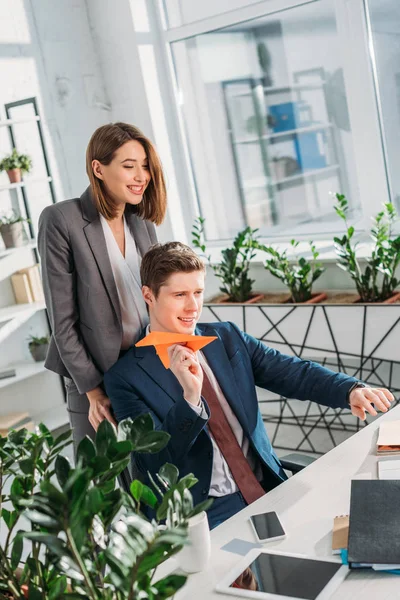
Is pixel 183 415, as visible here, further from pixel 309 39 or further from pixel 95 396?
pixel 309 39

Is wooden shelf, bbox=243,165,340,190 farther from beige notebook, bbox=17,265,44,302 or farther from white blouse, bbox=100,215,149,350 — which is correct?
white blouse, bbox=100,215,149,350

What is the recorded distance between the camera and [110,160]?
2.16 m

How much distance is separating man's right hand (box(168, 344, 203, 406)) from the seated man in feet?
0.08

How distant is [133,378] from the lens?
1.97m

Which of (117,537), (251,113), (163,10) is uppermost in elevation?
(163,10)

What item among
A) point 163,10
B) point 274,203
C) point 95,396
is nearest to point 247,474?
point 95,396

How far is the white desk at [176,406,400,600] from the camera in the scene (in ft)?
4.10

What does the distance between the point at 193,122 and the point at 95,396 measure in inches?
104

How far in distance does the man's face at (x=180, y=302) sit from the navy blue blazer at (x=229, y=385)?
78mm

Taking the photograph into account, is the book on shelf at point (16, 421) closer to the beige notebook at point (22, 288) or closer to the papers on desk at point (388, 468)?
the beige notebook at point (22, 288)

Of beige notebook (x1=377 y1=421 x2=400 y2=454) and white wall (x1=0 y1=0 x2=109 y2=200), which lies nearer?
beige notebook (x1=377 y1=421 x2=400 y2=454)

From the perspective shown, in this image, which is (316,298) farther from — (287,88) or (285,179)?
(287,88)

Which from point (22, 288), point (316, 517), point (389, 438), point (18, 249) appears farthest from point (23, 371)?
point (316, 517)

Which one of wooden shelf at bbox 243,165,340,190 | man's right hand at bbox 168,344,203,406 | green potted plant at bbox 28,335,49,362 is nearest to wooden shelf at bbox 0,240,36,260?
green potted plant at bbox 28,335,49,362
